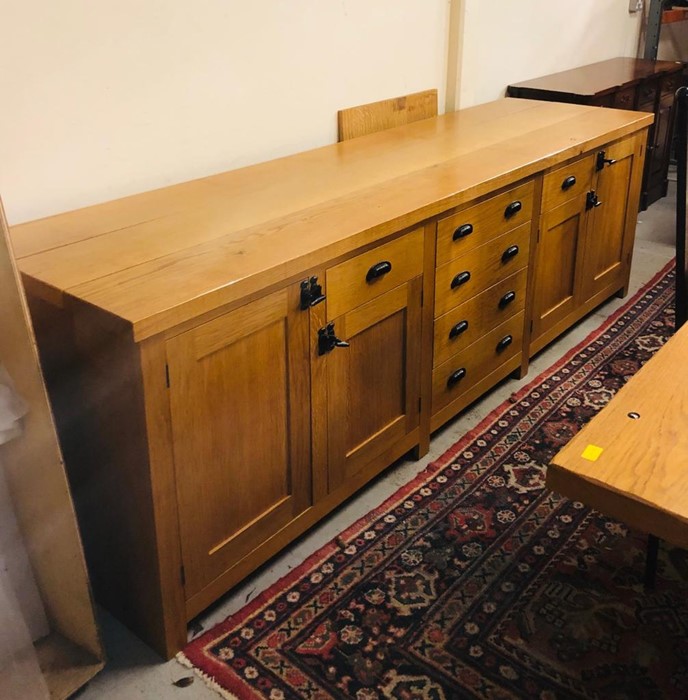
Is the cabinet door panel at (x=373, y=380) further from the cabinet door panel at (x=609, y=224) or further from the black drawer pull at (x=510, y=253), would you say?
the cabinet door panel at (x=609, y=224)

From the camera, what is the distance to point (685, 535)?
0.97m

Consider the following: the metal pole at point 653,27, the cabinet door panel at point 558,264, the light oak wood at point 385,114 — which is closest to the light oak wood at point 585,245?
the cabinet door panel at point 558,264

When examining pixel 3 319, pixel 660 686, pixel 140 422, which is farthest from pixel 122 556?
pixel 660 686

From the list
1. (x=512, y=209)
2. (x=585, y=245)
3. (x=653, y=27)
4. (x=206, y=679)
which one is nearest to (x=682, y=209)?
(x=512, y=209)

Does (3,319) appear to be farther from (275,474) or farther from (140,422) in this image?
(275,474)

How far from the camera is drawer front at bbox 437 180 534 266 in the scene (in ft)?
7.24

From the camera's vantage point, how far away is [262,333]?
1.71 m

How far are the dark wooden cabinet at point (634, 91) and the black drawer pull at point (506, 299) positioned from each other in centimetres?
139

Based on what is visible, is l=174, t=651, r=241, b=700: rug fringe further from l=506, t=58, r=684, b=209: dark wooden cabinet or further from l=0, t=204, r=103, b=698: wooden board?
l=506, t=58, r=684, b=209: dark wooden cabinet

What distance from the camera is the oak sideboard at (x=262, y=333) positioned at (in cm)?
157

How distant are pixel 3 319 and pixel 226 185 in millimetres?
895

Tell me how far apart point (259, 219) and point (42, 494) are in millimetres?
771

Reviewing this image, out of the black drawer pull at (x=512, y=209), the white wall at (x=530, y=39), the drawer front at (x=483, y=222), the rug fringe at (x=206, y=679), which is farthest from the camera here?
the white wall at (x=530, y=39)

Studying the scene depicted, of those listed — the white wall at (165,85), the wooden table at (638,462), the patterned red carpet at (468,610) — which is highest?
→ the white wall at (165,85)
